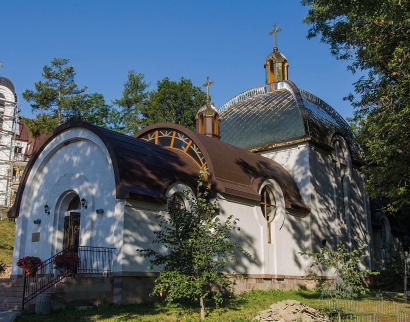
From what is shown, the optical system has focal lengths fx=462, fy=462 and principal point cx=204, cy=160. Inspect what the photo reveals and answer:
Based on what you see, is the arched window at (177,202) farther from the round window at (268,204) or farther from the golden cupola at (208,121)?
the golden cupola at (208,121)

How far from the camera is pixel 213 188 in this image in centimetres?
1416

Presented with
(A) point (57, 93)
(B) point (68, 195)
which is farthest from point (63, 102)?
(B) point (68, 195)

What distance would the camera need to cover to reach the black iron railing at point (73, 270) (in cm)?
1135

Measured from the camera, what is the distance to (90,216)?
12938 millimetres

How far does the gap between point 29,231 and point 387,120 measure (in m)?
11.5

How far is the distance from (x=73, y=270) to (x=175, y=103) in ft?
77.6

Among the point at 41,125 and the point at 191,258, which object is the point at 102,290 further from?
the point at 41,125

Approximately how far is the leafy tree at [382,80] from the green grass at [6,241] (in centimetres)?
1692

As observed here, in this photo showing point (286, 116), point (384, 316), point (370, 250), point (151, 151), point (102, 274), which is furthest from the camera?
point (370, 250)

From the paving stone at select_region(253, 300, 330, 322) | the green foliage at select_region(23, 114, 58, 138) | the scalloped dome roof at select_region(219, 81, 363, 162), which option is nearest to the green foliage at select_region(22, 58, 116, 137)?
the green foliage at select_region(23, 114, 58, 138)

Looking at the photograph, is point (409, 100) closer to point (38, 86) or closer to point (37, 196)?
point (37, 196)

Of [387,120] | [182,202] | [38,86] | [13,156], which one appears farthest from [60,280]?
[13,156]

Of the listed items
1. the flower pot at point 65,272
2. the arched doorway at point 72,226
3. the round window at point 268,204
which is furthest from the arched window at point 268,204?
the flower pot at point 65,272

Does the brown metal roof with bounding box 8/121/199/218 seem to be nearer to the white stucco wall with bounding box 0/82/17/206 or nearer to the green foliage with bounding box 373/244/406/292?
the green foliage with bounding box 373/244/406/292
